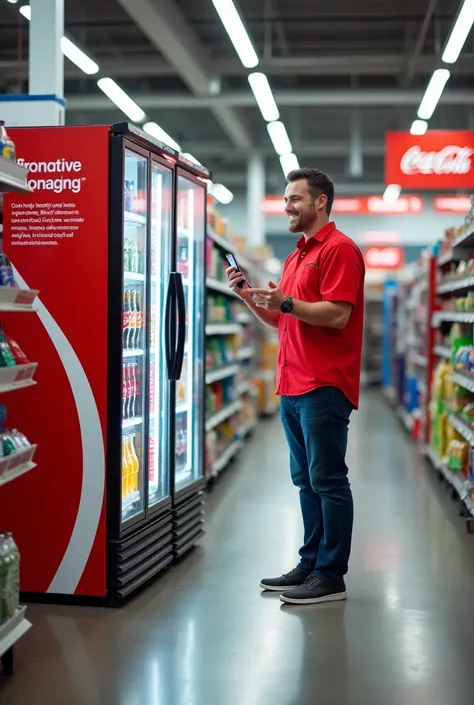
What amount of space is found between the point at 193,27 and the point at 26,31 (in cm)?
215

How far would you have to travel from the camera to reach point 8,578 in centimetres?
321

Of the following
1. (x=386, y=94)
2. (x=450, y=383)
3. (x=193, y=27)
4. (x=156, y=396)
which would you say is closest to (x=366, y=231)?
(x=386, y=94)

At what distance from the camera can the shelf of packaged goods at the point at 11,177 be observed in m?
3.13

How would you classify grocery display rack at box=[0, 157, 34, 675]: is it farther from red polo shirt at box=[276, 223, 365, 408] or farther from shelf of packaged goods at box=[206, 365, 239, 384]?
shelf of packaged goods at box=[206, 365, 239, 384]

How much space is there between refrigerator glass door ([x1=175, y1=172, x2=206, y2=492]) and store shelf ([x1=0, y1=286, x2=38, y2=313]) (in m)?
2.17

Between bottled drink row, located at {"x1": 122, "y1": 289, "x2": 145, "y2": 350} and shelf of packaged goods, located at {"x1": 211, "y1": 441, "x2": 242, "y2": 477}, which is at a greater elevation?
bottled drink row, located at {"x1": 122, "y1": 289, "x2": 145, "y2": 350}

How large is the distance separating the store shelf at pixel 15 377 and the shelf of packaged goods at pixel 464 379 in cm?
327

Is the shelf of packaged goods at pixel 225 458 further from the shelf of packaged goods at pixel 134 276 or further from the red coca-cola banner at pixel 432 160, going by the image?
the red coca-cola banner at pixel 432 160

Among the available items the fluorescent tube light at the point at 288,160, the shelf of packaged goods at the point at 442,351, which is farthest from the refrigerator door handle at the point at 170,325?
the fluorescent tube light at the point at 288,160

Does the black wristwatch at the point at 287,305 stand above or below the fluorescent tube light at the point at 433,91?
below

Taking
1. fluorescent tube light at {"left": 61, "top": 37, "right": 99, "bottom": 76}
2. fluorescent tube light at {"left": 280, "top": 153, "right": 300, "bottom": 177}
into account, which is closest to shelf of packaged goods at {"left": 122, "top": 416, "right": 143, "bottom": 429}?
fluorescent tube light at {"left": 61, "top": 37, "right": 99, "bottom": 76}

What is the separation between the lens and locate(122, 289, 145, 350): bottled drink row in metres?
4.40

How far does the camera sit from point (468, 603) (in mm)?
4316

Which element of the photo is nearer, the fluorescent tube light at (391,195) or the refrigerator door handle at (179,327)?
the refrigerator door handle at (179,327)
